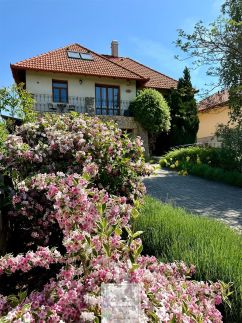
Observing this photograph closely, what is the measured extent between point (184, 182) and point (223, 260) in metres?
9.10

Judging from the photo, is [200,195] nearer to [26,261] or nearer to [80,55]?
[26,261]

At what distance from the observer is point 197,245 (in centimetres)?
398

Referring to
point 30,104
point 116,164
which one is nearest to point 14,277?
point 116,164

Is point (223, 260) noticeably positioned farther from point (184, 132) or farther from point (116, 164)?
point (184, 132)

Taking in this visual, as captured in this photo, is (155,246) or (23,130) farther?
(23,130)

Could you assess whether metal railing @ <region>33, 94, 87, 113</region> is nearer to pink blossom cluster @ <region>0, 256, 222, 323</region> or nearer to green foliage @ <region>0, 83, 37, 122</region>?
green foliage @ <region>0, 83, 37, 122</region>

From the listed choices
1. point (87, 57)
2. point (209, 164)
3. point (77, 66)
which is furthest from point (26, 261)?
point (87, 57)

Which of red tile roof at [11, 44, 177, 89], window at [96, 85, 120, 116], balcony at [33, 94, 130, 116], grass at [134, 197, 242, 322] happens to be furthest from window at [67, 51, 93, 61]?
grass at [134, 197, 242, 322]

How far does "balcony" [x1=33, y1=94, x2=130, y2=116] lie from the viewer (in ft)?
73.5

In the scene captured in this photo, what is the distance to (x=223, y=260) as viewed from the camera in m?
3.55

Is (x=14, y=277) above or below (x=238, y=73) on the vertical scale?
below

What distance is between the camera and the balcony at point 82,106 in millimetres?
22413

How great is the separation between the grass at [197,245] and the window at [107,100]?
18.9m

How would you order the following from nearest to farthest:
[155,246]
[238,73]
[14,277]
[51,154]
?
[14,277]
[155,246]
[51,154]
[238,73]
